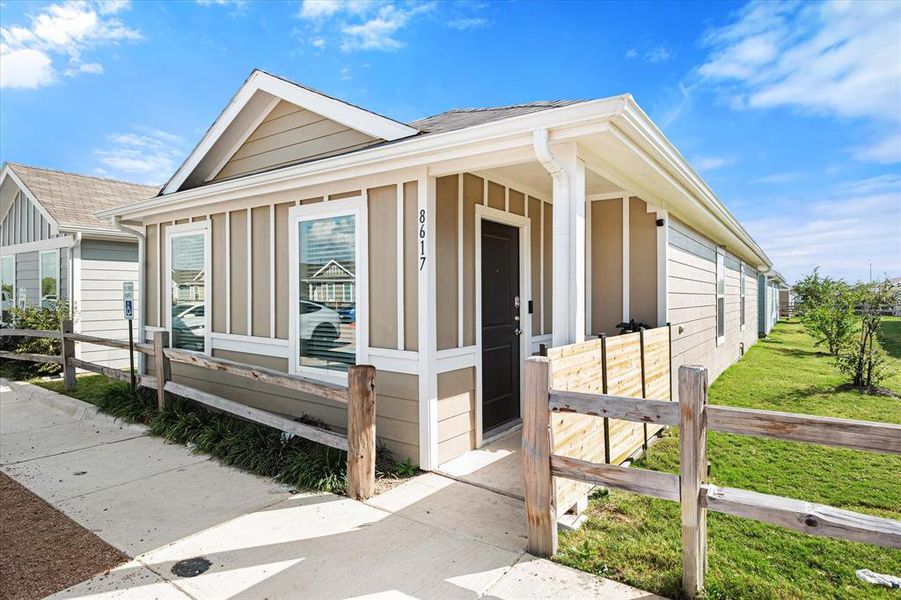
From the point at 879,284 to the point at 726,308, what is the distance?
227 cm

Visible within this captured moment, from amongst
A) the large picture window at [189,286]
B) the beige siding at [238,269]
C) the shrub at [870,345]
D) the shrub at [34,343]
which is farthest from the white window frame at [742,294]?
the shrub at [34,343]

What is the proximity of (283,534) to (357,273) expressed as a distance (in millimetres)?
2222

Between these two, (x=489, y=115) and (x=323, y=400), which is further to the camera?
(x=323, y=400)

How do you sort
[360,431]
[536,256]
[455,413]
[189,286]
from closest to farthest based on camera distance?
[360,431], [455,413], [536,256], [189,286]

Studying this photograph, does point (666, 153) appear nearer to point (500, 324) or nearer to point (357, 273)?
point (500, 324)

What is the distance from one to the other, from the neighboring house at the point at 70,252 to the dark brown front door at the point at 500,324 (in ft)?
24.4

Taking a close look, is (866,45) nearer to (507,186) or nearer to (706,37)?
(706,37)

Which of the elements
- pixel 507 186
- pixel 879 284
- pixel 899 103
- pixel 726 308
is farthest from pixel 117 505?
pixel 899 103

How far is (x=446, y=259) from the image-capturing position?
163 inches

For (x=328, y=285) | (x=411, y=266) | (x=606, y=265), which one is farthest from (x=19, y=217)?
(x=606, y=265)

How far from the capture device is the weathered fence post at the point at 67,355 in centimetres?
727

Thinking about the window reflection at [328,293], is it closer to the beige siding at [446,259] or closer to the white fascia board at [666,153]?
the beige siding at [446,259]

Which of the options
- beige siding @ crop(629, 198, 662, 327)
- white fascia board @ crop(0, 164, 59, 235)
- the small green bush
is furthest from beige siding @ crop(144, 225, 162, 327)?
beige siding @ crop(629, 198, 662, 327)

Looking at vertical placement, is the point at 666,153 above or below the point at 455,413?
above
